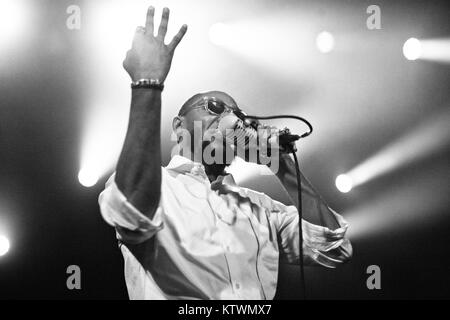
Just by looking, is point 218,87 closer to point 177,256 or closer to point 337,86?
point 337,86

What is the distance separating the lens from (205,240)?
1284mm

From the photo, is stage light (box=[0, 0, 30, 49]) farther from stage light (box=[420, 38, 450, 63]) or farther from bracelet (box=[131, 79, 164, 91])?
stage light (box=[420, 38, 450, 63])

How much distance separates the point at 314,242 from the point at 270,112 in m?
0.65

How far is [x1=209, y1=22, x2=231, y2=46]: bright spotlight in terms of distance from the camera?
1.98 metres

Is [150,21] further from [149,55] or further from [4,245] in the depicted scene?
[4,245]

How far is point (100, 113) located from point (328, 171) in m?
0.86

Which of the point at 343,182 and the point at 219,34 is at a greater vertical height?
the point at 219,34

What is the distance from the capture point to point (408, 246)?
6.81 feet

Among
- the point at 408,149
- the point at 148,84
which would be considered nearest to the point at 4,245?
the point at 148,84

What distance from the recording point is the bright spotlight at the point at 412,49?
215cm

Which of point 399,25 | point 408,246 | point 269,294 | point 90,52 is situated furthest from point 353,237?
point 90,52

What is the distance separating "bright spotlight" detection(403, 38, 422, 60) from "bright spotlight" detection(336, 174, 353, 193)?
1.83ft

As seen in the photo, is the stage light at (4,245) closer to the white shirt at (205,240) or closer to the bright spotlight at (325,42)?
the white shirt at (205,240)

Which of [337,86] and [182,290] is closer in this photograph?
[182,290]
